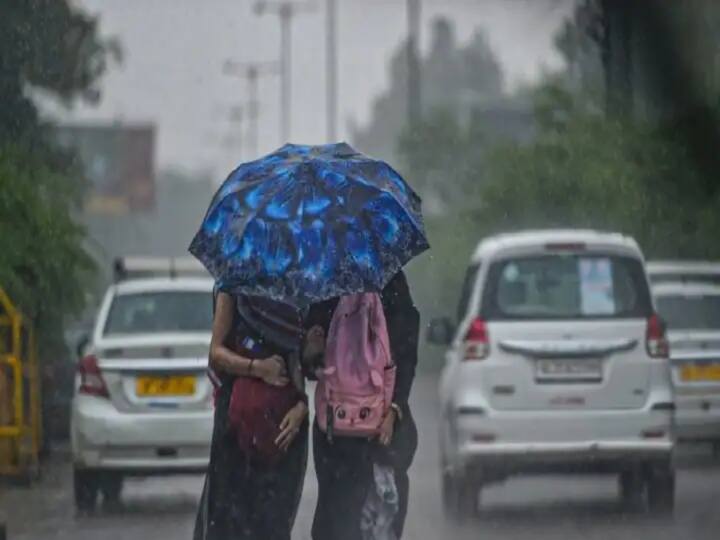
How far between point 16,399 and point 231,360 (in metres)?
9.11

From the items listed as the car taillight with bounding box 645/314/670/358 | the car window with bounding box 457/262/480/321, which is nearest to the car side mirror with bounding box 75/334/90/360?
the car window with bounding box 457/262/480/321

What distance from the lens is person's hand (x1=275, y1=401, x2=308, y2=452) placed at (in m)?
6.93

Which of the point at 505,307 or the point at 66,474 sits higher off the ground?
the point at 505,307

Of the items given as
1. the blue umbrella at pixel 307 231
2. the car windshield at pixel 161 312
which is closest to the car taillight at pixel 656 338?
the car windshield at pixel 161 312

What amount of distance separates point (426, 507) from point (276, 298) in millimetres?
7689

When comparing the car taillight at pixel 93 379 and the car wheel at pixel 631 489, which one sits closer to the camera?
the car taillight at pixel 93 379

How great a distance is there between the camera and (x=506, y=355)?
13383 mm

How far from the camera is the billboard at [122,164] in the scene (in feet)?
208

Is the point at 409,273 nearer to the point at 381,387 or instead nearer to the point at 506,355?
the point at 506,355

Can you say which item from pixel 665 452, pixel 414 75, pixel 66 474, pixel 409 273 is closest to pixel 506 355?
pixel 665 452

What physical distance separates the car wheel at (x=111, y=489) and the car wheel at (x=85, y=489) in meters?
0.22

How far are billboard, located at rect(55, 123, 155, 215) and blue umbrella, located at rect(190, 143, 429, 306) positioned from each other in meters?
56.0

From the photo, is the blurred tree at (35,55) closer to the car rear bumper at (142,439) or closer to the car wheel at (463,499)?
the car rear bumper at (142,439)

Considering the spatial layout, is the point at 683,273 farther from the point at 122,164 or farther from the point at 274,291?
the point at 122,164
